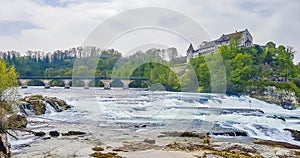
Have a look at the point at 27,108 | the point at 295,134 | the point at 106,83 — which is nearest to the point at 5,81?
the point at 27,108

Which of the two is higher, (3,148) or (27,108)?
(27,108)

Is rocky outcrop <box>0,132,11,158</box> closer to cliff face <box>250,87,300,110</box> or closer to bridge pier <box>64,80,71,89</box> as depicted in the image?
cliff face <box>250,87,300,110</box>

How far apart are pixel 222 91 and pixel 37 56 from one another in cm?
5341

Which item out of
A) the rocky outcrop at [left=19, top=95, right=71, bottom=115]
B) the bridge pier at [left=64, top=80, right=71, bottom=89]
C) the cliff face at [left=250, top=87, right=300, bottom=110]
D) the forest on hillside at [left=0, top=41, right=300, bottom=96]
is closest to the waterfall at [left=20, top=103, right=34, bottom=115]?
the rocky outcrop at [left=19, top=95, right=71, bottom=115]

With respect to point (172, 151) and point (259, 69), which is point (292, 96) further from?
point (172, 151)

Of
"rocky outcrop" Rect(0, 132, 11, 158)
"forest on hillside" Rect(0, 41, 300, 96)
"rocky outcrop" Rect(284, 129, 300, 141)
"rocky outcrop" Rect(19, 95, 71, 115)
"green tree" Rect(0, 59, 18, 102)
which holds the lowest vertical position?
"rocky outcrop" Rect(284, 129, 300, 141)

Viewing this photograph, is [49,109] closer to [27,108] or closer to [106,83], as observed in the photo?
[27,108]

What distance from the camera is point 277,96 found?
1996 inches

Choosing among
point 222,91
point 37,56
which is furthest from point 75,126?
point 37,56

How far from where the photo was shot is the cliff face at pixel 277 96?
4738 cm

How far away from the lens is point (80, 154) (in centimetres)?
1470

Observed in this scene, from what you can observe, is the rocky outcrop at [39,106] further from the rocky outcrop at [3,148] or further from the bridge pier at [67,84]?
the bridge pier at [67,84]

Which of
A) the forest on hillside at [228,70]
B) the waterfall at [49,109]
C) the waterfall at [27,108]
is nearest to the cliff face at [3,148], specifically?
the waterfall at [27,108]

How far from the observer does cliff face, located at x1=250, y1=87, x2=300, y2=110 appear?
47375mm
